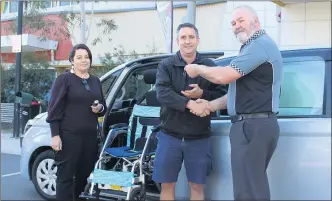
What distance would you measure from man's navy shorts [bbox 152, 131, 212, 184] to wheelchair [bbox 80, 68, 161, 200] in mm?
614

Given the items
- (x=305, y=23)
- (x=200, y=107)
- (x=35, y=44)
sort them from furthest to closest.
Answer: (x=35, y=44) < (x=305, y=23) < (x=200, y=107)

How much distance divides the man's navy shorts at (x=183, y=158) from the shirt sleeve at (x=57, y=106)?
1.20m

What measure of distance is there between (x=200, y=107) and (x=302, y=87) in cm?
81

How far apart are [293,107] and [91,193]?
2217mm

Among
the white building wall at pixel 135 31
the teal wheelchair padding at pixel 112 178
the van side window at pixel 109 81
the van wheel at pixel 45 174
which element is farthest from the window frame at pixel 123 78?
the white building wall at pixel 135 31

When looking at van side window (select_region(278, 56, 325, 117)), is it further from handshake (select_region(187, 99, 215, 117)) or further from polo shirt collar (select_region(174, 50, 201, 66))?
polo shirt collar (select_region(174, 50, 201, 66))

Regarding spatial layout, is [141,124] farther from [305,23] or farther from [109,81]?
[305,23]

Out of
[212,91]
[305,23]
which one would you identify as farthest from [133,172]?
[305,23]

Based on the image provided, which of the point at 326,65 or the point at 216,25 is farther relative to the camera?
the point at 216,25

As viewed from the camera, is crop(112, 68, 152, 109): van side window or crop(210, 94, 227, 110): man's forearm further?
crop(112, 68, 152, 109): van side window

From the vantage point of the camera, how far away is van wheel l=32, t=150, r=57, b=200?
5508mm

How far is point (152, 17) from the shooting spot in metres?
16.7

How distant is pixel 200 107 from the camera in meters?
3.44

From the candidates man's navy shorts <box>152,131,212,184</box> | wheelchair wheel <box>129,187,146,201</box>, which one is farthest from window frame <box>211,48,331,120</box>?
wheelchair wheel <box>129,187,146,201</box>
